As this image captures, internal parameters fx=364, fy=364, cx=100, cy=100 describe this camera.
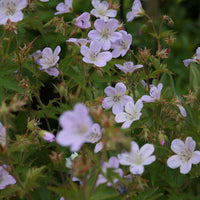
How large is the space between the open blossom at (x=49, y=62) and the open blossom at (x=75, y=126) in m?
0.52

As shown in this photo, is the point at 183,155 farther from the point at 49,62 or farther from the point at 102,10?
the point at 102,10

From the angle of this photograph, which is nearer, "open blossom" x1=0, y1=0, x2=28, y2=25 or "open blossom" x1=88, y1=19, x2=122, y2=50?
"open blossom" x1=0, y1=0, x2=28, y2=25

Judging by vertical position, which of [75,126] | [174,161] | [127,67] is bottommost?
[174,161]

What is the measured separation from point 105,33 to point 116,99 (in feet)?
0.77

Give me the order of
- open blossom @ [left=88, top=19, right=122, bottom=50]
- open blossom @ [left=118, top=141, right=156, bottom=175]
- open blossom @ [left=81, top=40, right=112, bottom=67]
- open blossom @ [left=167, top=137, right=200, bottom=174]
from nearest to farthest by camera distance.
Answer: open blossom @ [left=118, top=141, right=156, bottom=175]
open blossom @ [left=167, top=137, right=200, bottom=174]
open blossom @ [left=81, top=40, right=112, bottom=67]
open blossom @ [left=88, top=19, right=122, bottom=50]

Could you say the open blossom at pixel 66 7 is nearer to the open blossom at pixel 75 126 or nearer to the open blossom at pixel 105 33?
the open blossom at pixel 105 33

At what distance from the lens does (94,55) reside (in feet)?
3.78

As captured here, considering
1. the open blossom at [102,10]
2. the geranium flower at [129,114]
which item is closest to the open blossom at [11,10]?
the open blossom at [102,10]

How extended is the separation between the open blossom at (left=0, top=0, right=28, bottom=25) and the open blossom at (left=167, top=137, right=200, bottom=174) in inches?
23.6

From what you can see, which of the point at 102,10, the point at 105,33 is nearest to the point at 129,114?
the point at 105,33

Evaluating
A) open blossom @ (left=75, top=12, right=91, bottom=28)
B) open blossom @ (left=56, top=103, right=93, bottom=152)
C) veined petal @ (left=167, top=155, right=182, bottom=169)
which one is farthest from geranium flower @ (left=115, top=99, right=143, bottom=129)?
open blossom @ (left=56, top=103, right=93, bottom=152)

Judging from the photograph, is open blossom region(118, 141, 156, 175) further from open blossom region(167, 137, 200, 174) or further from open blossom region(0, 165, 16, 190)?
open blossom region(0, 165, 16, 190)

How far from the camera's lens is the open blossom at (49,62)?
119 cm

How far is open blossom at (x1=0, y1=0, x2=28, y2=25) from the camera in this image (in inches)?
43.6
